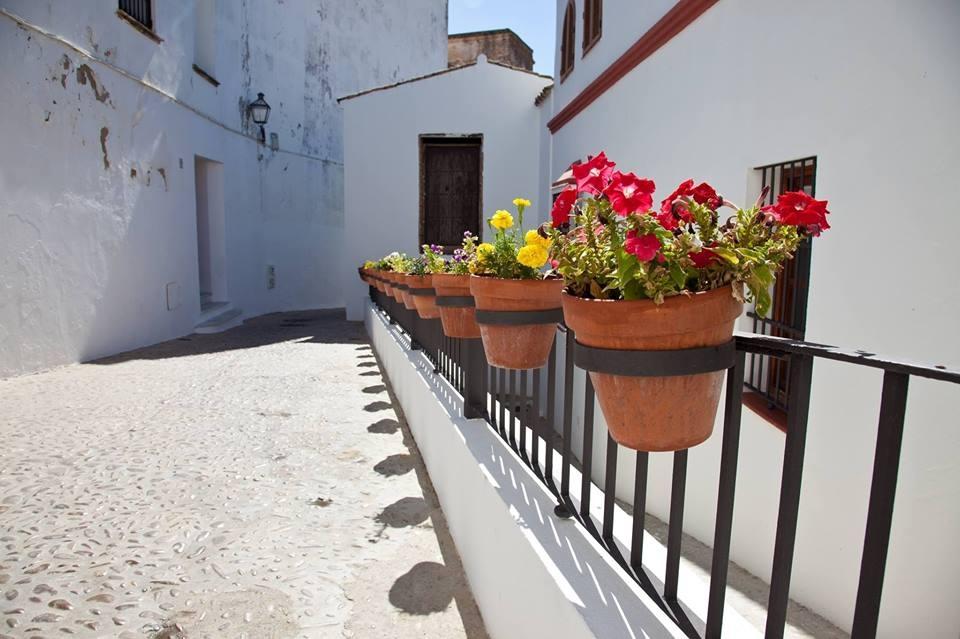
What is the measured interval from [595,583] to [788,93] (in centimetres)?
340

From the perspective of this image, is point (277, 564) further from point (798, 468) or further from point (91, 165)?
point (91, 165)

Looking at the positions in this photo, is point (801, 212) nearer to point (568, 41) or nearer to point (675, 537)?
point (675, 537)

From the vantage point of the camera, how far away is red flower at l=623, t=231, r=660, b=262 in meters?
1.12

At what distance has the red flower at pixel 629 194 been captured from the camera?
1182 mm

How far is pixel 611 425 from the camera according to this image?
1346 mm

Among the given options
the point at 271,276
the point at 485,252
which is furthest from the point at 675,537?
the point at 271,276

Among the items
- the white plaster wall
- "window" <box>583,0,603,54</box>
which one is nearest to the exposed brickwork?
the white plaster wall

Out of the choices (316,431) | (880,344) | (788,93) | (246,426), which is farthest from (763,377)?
(246,426)

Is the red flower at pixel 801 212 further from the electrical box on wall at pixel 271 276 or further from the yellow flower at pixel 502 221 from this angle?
the electrical box on wall at pixel 271 276

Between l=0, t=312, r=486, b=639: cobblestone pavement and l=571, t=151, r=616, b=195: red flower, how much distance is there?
166cm

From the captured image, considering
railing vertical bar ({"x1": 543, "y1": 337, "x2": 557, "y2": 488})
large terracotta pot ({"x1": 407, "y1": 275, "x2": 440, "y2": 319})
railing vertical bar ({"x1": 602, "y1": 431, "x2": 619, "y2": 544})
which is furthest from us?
large terracotta pot ({"x1": 407, "y1": 275, "x2": 440, "y2": 319})

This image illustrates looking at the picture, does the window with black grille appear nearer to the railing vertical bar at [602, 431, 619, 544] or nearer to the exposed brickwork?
the railing vertical bar at [602, 431, 619, 544]

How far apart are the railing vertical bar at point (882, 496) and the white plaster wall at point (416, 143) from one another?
10.2m

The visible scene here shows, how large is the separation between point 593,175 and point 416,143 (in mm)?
10687
